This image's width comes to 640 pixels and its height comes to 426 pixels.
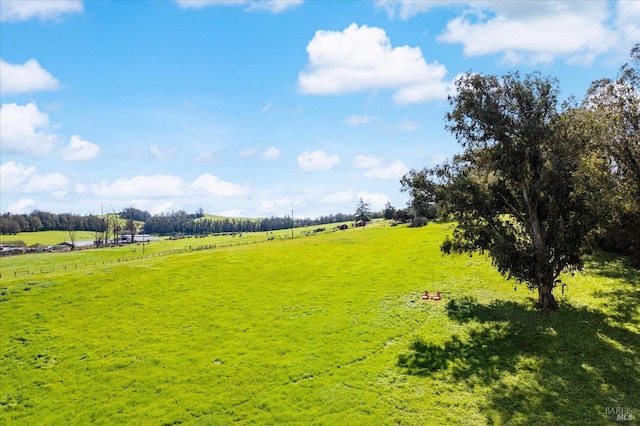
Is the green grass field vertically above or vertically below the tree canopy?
below

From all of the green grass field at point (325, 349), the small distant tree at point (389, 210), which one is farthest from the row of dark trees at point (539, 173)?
the small distant tree at point (389, 210)

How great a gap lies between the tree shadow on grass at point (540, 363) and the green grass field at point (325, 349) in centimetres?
12

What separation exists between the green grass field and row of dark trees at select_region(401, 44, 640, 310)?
6.70m

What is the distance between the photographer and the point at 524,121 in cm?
3123

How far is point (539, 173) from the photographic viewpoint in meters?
32.8

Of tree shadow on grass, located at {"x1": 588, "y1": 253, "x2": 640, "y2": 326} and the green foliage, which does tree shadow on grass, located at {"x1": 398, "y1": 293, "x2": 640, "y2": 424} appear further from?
the green foliage

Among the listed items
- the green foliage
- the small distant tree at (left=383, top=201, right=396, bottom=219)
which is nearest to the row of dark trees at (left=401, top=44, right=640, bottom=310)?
the green foliage

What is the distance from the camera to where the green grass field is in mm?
25094

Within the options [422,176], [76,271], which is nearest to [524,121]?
[422,176]

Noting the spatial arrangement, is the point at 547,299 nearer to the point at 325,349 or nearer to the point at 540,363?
the point at 540,363

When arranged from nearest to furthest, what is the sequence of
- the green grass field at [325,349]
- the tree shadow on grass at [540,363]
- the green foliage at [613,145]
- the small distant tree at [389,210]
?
1. the tree shadow on grass at [540,363]
2. the green grass field at [325,349]
3. the green foliage at [613,145]
4. the small distant tree at [389,210]

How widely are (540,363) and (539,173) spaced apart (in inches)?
599

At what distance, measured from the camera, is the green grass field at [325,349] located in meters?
25.1

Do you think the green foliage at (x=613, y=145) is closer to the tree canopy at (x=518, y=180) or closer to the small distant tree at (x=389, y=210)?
the tree canopy at (x=518, y=180)
